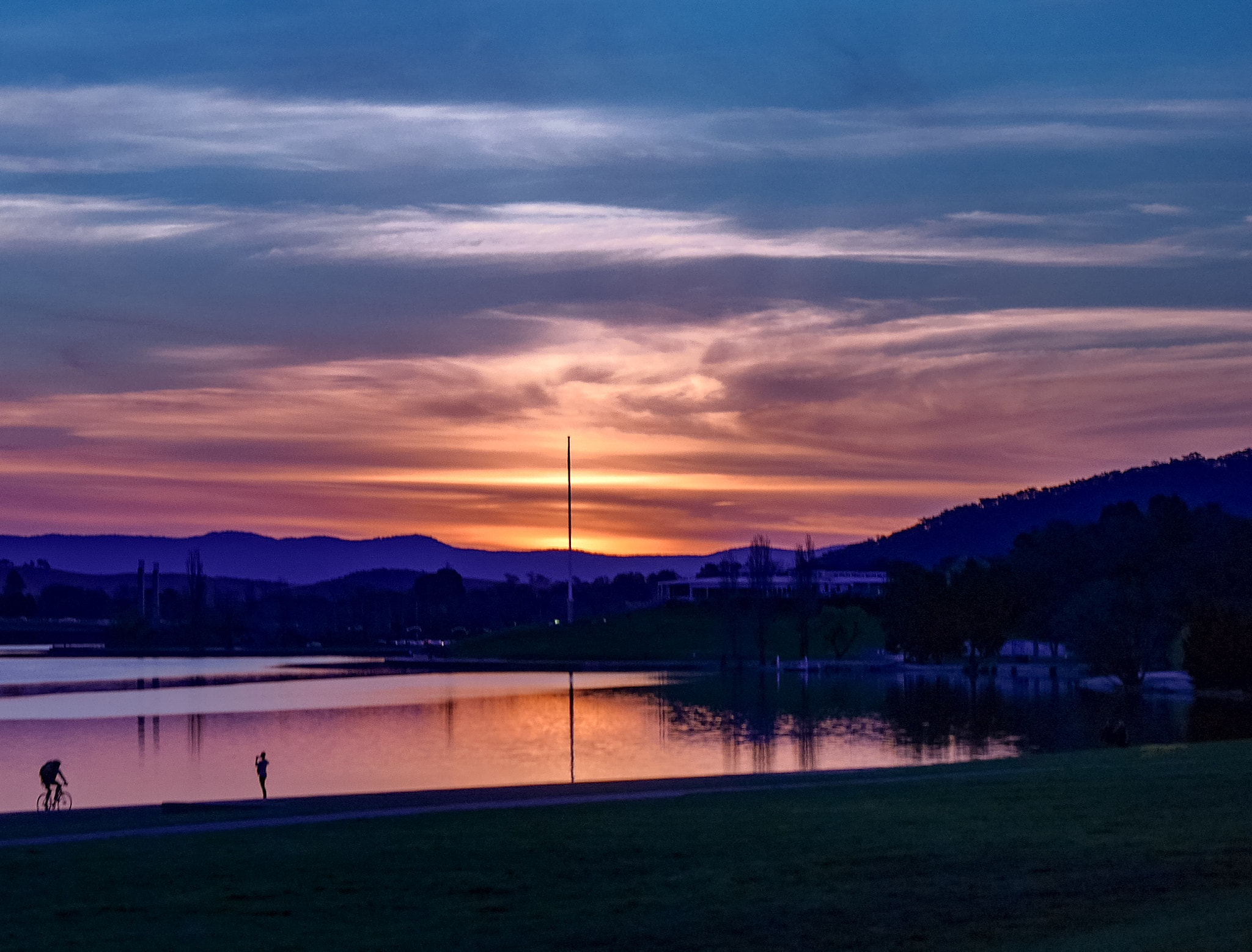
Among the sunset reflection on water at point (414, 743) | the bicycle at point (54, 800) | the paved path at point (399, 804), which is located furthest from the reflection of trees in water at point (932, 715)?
the bicycle at point (54, 800)

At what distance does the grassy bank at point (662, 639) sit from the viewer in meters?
132

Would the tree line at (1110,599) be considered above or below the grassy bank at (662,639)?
above

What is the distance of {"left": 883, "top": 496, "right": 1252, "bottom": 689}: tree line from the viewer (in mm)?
76000

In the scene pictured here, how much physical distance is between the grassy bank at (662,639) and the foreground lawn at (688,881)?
10330 cm

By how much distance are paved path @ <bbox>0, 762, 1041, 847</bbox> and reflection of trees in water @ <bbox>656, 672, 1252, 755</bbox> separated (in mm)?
14100

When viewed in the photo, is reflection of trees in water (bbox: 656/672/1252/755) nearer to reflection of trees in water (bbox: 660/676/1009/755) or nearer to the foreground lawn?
reflection of trees in water (bbox: 660/676/1009/755)

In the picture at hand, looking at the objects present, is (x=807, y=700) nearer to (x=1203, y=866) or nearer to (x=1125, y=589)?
(x=1125, y=589)

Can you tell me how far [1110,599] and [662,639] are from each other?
198 feet

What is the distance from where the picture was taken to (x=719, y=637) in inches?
5541

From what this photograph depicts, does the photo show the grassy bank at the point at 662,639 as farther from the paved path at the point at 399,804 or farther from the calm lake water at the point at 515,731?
the paved path at the point at 399,804

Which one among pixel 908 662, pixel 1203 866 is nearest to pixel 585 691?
pixel 908 662

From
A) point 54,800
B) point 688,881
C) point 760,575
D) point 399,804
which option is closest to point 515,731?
point 54,800

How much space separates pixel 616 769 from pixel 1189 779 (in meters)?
20.5

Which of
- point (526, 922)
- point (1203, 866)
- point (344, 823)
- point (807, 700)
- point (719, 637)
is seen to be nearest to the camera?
point (526, 922)
